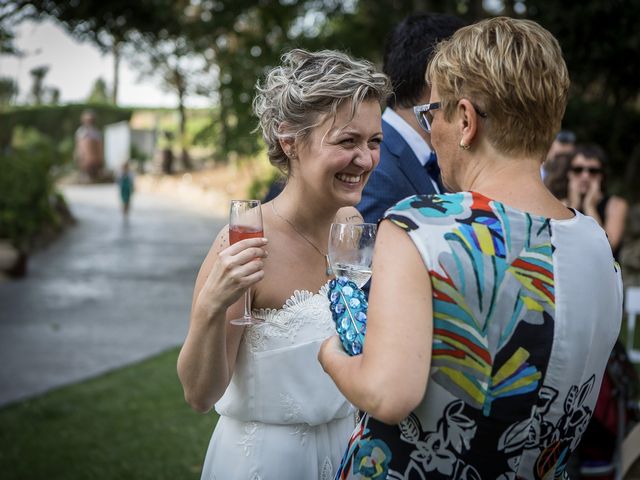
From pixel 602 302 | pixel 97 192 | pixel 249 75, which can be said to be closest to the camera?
pixel 602 302

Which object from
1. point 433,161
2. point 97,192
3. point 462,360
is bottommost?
point 97,192

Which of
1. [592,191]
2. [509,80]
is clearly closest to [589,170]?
[592,191]

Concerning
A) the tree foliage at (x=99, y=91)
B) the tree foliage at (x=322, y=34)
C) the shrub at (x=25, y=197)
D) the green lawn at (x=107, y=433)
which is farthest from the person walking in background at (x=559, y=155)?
the tree foliage at (x=99, y=91)

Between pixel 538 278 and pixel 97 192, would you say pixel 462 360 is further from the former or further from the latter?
pixel 97 192

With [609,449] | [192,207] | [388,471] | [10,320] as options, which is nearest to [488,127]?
[388,471]

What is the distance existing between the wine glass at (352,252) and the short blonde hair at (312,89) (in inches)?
20.2

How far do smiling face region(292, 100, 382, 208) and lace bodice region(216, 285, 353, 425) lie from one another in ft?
1.18

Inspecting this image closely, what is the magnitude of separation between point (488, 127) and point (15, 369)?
7.05 m

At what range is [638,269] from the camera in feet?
40.4

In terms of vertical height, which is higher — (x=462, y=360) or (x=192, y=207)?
(x=462, y=360)

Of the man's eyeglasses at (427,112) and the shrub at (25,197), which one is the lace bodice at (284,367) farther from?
the shrub at (25,197)

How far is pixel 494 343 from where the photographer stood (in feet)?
5.38

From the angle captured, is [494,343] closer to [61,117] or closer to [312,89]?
[312,89]

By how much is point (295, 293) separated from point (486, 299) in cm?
98
